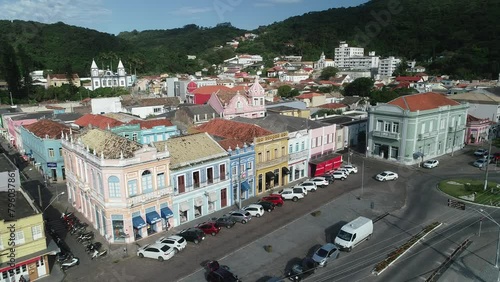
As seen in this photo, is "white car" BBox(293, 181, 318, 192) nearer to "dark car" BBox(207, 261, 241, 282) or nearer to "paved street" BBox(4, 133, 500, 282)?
"paved street" BBox(4, 133, 500, 282)

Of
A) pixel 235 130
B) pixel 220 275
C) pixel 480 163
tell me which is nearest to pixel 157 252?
pixel 220 275

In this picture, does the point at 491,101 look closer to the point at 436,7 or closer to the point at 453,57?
the point at 453,57

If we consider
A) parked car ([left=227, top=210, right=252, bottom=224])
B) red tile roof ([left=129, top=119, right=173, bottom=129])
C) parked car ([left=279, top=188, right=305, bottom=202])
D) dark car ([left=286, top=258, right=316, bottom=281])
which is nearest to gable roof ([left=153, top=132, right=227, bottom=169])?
parked car ([left=227, top=210, right=252, bottom=224])

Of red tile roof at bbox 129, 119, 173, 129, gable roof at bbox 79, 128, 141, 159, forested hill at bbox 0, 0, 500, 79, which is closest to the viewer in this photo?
gable roof at bbox 79, 128, 141, 159

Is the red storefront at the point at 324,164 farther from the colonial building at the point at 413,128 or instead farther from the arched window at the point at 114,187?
the arched window at the point at 114,187

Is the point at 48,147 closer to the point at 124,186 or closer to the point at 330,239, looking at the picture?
the point at 124,186
